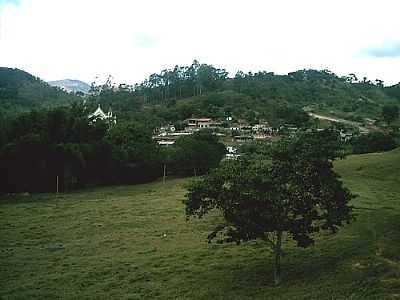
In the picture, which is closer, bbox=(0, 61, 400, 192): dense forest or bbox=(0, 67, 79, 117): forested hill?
bbox=(0, 61, 400, 192): dense forest

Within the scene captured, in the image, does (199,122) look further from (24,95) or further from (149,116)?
(24,95)

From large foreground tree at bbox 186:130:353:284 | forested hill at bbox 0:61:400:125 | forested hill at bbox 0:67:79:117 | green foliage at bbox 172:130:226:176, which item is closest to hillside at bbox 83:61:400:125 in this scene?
forested hill at bbox 0:61:400:125

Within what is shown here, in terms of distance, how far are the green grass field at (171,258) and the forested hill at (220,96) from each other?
61.2m

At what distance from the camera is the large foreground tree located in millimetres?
16188

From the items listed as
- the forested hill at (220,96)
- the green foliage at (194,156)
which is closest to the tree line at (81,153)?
the green foliage at (194,156)

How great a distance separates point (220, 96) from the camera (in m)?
116

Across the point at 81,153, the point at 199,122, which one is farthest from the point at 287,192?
the point at 199,122

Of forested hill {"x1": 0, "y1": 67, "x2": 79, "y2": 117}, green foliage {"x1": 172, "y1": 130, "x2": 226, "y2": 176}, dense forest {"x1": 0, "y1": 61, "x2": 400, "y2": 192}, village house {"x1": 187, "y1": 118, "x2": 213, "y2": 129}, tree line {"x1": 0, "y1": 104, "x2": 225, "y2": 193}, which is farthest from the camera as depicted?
forested hill {"x1": 0, "y1": 67, "x2": 79, "y2": 117}

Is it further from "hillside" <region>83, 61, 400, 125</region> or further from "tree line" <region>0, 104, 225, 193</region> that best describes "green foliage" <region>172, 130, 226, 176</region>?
"hillside" <region>83, 61, 400, 125</region>

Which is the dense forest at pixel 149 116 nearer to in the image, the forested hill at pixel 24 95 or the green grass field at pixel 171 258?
the forested hill at pixel 24 95

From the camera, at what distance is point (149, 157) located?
173 ft

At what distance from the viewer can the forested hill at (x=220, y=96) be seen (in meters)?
104

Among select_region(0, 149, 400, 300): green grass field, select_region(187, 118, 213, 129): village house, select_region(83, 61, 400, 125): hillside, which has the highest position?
select_region(83, 61, 400, 125): hillside

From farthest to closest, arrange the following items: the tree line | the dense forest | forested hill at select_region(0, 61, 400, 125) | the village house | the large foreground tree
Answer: forested hill at select_region(0, 61, 400, 125) < the village house < the dense forest < the tree line < the large foreground tree
